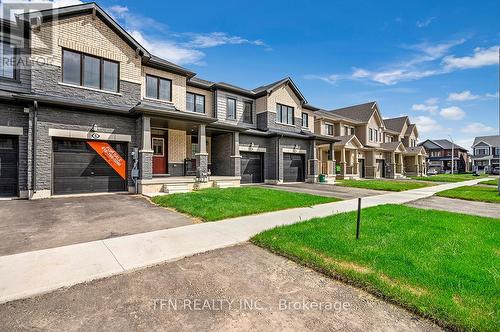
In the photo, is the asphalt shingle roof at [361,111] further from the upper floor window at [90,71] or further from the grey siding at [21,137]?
the grey siding at [21,137]

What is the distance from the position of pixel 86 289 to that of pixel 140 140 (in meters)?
10.6

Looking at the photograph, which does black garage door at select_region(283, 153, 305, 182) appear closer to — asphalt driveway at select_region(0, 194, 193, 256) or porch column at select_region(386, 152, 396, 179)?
asphalt driveway at select_region(0, 194, 193, 256)

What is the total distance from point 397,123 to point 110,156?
47.2 m

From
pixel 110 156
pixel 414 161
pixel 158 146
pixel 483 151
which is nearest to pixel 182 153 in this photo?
pixel 158 146

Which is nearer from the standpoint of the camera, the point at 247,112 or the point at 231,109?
the point at 231,109

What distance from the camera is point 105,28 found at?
13539mm

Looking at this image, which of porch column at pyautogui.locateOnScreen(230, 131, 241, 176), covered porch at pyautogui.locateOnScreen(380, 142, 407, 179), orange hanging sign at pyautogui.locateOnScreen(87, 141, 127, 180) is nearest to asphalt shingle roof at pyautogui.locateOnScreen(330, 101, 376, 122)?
covered porch at pyautogui.locateOnScreen(380, 142, 407, 179)

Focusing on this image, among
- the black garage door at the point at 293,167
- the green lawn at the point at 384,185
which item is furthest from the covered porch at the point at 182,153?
the green lawn at the point at 384,185

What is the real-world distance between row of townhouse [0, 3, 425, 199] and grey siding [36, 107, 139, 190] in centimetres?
4

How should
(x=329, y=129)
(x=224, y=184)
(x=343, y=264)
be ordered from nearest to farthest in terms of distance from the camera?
(x=343, y=264) → (x=224, y=184) → (x=329, y=129)

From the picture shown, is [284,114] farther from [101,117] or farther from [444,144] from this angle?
[444,144]

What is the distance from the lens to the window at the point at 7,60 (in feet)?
36.7

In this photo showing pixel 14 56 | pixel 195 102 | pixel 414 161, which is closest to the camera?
pixel 14 56

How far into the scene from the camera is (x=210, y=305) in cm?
326
